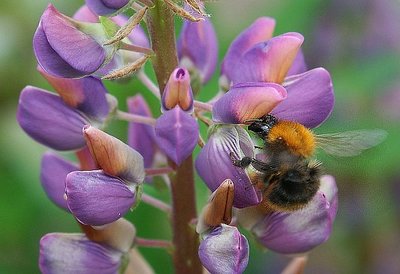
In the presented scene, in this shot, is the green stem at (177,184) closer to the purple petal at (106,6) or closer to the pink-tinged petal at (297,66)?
the purple petal at (106,6)

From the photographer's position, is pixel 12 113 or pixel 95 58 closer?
pixel 95 58

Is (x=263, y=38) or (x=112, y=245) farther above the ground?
(x=263, y=38)

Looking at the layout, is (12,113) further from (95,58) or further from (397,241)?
(95,58)

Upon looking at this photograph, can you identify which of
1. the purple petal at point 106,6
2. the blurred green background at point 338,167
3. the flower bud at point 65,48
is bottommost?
the blurred green background at point 338,167

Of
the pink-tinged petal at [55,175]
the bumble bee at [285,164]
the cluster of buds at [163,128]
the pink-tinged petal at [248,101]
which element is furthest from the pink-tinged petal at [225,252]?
the pink-tinged petal at [55,175]

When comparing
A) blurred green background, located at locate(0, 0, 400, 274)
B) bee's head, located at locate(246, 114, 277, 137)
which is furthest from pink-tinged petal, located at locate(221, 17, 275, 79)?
blurred green background, located at locate(0, 0, 400, 274)

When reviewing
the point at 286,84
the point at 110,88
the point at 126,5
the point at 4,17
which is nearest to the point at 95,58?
the point at 126,5
